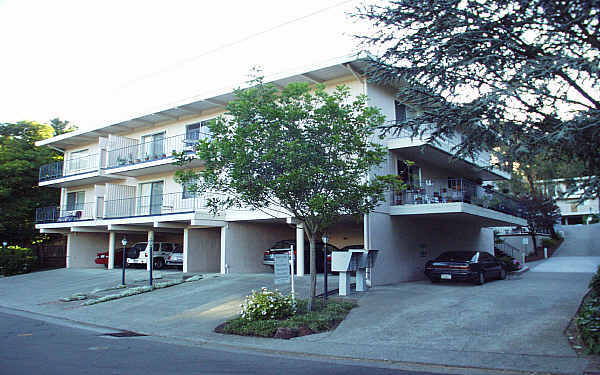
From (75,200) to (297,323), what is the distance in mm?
23821

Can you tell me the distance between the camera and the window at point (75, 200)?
2856cm

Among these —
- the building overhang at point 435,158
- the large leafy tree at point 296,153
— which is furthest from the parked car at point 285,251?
the large leafy tree at point 296,153

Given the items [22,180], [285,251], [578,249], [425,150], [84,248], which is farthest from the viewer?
[578,249]

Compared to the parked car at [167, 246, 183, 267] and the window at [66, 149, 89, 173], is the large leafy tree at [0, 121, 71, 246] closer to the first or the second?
the window at [66, 149, 89, 173]

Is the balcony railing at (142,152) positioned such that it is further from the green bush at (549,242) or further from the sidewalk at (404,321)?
the green bush at (549,242)

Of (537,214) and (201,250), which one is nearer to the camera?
(201,250)

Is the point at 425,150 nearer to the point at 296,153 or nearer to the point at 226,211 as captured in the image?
the point at 296,153

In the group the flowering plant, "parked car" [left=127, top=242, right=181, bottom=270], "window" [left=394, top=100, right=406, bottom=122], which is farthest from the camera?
"parked car" [left=127, top=242, right=181, bottom=270]

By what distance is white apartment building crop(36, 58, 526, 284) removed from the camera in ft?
57.2

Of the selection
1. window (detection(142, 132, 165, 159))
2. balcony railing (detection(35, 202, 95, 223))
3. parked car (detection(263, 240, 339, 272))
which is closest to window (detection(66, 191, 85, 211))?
balcony railing (detection(35, 202, 95, 223))

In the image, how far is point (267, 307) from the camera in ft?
35.5

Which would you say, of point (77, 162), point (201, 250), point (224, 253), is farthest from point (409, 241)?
point (77, 162)

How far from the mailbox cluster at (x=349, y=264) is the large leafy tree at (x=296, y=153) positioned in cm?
189

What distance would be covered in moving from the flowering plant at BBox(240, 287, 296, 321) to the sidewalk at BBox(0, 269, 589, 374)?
0.92m
